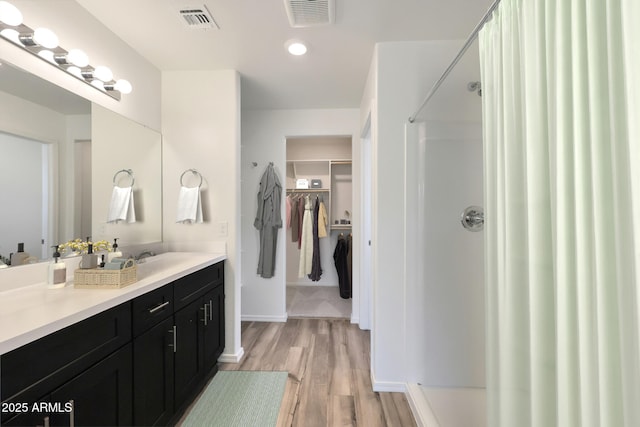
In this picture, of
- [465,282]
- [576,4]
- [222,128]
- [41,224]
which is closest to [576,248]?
[576,4]

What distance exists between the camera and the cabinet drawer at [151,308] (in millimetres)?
1264

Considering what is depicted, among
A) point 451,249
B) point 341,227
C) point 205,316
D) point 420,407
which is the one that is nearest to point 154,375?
point 205,316

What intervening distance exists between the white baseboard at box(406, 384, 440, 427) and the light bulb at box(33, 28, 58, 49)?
9.43 feet

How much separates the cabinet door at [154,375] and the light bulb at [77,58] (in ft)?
5.15

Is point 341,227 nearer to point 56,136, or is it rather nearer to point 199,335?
point 199,335

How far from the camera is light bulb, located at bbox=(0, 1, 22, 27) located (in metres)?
1.20

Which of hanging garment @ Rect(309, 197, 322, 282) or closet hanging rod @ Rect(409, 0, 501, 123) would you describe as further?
hanging garment @ Rect(309, 197, 322, 282)

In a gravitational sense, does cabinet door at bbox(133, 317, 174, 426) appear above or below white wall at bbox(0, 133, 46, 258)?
below

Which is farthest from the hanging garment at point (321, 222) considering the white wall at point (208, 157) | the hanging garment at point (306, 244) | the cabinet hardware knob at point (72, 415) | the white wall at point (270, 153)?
the cabinet hardware knob at point (72, 415)

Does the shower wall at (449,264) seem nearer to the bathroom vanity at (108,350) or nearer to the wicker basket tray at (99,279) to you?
the bathroom vanity at (108,350)

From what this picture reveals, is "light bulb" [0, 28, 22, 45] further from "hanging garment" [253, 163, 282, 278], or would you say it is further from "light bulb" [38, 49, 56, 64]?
"hanging garment" [253, 163, 282, 278]

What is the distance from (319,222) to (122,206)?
2543 millimetres

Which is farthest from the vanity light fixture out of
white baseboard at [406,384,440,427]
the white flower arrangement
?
white baseboard at [406,384,440,427]

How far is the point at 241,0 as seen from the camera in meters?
1.51
